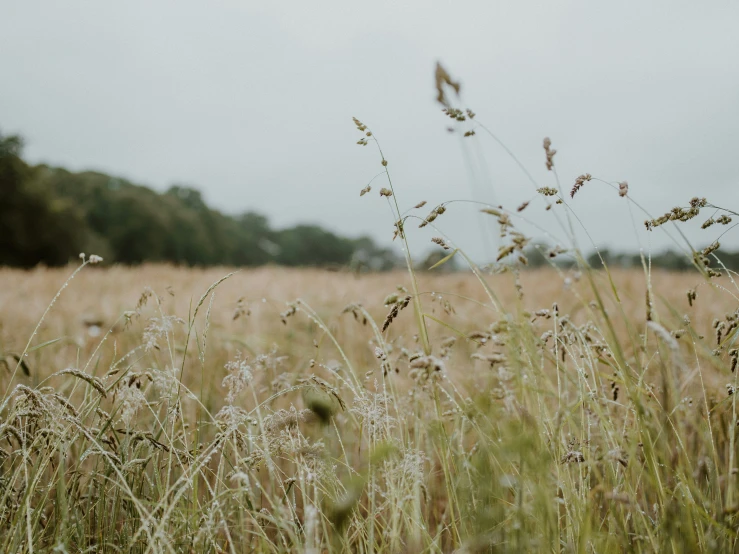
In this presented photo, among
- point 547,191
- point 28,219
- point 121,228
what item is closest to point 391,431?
point 547,191

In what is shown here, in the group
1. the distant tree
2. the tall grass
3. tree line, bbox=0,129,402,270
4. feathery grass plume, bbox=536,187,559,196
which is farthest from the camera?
→ tree line, bbox=0,129,402,270

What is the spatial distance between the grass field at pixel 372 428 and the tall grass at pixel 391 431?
0.05 ft

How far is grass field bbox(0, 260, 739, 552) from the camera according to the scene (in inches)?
40.7

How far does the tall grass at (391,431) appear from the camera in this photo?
1022 mm

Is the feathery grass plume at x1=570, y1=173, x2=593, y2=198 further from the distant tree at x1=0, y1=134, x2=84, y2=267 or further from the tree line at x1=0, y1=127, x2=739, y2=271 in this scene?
the distant tree at x1=0, y1=134, x2=84, y2=267

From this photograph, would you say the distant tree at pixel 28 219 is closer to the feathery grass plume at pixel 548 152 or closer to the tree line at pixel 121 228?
the tree line at pixel 121 228

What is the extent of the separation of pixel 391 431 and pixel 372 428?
0.46 metres

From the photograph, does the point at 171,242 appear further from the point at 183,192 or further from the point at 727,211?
the point at 727,211

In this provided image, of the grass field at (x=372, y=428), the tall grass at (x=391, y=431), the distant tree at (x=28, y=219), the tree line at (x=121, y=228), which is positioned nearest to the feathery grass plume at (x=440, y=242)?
the tall grass at (x=391, y=431)

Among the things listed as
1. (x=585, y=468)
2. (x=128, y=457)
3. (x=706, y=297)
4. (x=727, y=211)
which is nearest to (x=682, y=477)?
(x=585, y=468)

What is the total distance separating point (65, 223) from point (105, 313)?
111 feet

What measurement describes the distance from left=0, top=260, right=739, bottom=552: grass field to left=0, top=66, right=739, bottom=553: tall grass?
0.01 metres

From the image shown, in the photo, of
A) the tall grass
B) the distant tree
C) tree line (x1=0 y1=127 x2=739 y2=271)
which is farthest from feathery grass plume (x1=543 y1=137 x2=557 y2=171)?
the distant tree

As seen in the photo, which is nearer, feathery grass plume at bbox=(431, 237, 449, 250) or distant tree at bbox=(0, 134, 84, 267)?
feathery grass plume at bbox=(431, 237, 449, 250)
